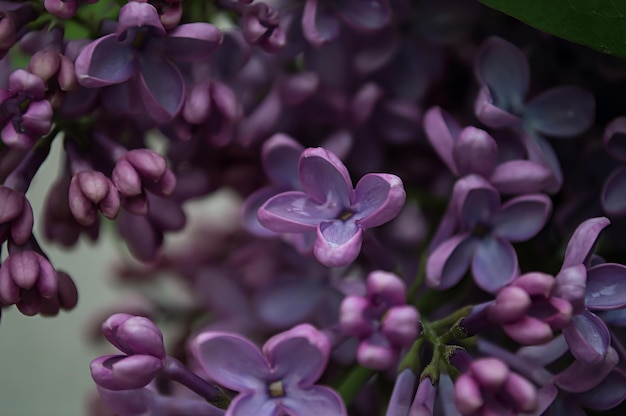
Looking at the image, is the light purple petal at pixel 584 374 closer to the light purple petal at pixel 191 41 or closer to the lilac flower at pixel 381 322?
the lilac flower at pixel 381 322

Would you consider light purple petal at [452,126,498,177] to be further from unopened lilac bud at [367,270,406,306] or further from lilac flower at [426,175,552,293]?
unopened lilac bud at [367,270,406,306]

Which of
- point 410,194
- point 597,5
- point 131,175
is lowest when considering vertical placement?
point 410,194

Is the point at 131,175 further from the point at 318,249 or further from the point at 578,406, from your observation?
the point at 578,406

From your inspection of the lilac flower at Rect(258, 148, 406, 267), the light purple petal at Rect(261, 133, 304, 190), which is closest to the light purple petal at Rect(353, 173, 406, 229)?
the lilac flower at Rect(258, 148, 406, 267)

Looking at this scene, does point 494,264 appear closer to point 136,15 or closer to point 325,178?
point 325,178

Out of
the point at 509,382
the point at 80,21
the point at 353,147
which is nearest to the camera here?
the point at 509,382

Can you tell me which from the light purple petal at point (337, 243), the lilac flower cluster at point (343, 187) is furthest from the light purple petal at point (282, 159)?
the light purple petal at point (337, 243)

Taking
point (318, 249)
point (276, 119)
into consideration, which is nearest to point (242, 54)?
point (276, 119)
